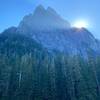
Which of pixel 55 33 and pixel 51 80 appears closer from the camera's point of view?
pixel 51 80

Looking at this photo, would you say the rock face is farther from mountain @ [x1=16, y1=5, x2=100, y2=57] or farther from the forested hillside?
the forested hillside

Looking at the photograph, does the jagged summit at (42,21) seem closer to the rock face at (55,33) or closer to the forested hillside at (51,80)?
the rock face at (55,33)

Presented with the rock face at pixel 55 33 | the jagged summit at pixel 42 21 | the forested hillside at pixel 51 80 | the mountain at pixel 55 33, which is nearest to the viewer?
the forested hillside at pixel 51 80

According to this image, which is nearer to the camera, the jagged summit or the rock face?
the rock face

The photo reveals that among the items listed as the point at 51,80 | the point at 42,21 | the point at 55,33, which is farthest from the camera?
the point at 42,21

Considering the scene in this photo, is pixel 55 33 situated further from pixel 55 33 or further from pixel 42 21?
pixel 42 21

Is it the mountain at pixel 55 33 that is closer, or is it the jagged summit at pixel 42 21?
the mountain at pixel 55 33

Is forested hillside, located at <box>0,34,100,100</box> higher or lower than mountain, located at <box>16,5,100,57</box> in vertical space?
lower

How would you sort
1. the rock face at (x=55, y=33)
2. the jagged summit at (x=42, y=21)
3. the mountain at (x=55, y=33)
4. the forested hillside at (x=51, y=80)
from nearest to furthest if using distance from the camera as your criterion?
the forested hillside at (x=51, y=80)
the mountain at (x=55, y=33)
the rock face at (x=55, y=33)
the jagged summit at (x=42, y=21)

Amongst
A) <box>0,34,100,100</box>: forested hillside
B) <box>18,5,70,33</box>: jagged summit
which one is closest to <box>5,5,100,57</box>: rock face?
<box>18,5,70,33</box>: jagged summit

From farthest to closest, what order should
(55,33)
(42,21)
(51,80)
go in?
(42,21)
(55,33)
(51,80)

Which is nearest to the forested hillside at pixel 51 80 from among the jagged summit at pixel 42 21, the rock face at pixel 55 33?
the rock face at pixel 55 33

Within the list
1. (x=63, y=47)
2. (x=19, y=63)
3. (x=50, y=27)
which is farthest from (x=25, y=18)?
(x=19, y=63)

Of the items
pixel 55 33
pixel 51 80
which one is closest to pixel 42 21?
pixel 55 33
